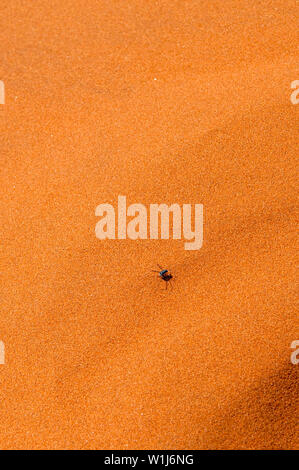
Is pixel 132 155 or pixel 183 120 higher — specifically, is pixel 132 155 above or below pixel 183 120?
below

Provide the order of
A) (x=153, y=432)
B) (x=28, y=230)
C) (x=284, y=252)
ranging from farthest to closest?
(x=28, y=230), (x=284, y=252), (x=153, y=432)

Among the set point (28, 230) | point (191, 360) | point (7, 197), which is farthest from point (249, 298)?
point (7, 197)

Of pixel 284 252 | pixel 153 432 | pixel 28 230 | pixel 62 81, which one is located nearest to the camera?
pixel 153 432

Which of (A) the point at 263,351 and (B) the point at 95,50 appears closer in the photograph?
(A) the point at 263,351

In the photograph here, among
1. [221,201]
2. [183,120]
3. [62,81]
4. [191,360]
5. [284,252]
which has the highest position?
[62,81]

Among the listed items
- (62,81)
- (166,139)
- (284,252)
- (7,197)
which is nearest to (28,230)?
(7,197)
